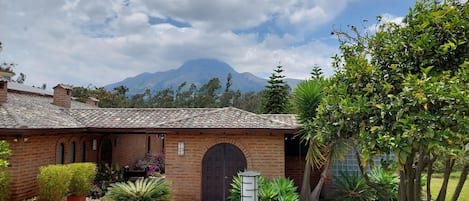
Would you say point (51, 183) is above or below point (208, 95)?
below

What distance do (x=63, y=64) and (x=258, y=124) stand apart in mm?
21086

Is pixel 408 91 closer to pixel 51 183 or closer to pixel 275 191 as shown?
pixel 275 191

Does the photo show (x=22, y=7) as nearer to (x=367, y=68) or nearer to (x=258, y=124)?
(x=258, y=124)

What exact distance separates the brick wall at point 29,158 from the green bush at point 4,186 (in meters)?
0.63

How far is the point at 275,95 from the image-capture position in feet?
Answer: 118

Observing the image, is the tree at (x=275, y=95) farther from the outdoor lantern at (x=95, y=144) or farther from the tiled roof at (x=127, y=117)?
the outdoor lantern at (x=95, y=144)

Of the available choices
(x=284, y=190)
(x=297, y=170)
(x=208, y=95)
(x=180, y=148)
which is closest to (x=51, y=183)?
(x=180, y=148)

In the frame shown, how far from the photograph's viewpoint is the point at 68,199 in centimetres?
1291

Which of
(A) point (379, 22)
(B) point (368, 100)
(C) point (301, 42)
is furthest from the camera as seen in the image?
(C) point (301, 42)

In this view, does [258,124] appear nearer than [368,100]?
No

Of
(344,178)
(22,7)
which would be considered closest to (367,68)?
(344,178)

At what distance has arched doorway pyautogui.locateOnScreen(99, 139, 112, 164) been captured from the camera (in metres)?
20.6

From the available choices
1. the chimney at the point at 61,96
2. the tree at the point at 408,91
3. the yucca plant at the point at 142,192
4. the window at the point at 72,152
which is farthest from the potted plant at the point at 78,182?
the tree at the point at 408,91

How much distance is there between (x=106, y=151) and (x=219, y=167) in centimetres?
1093
